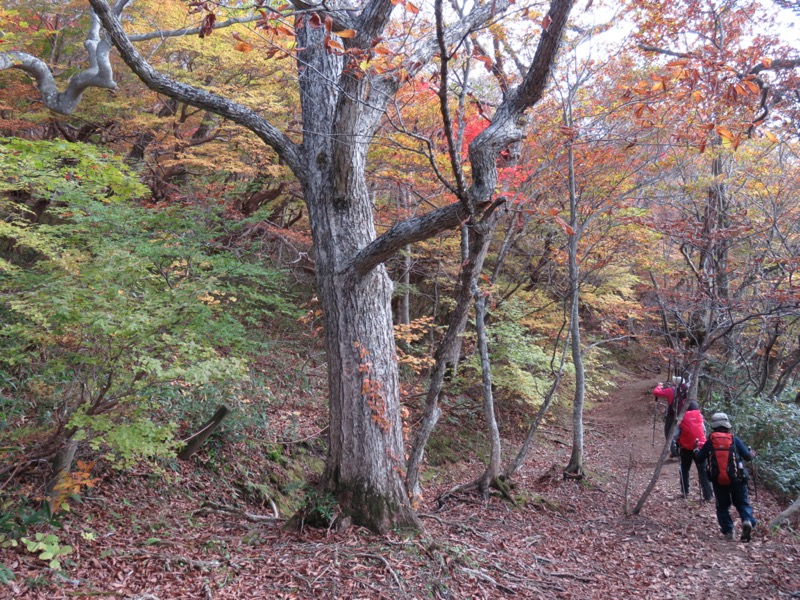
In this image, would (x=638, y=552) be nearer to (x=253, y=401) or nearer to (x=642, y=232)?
(x=253, y=401)

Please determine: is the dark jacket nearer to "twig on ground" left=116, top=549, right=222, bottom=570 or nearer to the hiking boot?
the hiking boot

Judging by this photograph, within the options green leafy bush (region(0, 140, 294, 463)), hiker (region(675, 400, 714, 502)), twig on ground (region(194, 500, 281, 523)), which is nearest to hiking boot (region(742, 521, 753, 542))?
hiker (region(675, 400, 714, 502))

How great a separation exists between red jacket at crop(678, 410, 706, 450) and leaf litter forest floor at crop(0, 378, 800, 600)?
1.01 meters

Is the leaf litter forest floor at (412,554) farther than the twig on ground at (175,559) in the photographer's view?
No

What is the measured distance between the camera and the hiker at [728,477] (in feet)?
19.1

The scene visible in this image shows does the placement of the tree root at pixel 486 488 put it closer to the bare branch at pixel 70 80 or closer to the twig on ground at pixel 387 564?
the twig on ground at pixel 387 564

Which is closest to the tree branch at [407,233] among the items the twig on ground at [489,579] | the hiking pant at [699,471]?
the twig on ground at [489,579]

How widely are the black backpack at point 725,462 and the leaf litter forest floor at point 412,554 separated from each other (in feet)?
2.53

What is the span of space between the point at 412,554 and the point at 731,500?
4589 millimetres

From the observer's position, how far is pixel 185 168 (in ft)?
37.6

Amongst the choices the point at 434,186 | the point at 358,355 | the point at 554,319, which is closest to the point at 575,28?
the point at 434,186

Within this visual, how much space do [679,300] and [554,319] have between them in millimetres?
2644

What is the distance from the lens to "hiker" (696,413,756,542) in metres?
5.82

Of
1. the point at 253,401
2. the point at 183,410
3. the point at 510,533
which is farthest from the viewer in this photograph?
the point at 253,401
